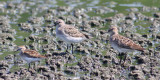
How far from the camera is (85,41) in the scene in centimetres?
2003

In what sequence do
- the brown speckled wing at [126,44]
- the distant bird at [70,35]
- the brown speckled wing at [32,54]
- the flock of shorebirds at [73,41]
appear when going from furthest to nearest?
the distant bird at [70,35]
the brown speckled wing at [126,44]
the flock of shorebirds at [73,41]
the brown speckled wing at [32,54]

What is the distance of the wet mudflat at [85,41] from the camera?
15883 mm

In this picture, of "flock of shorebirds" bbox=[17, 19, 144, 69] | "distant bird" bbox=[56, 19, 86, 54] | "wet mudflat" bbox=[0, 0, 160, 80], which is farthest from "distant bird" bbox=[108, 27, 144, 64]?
"distant bird" bbox=[56, 19, 86, 54]

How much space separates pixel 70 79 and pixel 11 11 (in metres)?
11.2

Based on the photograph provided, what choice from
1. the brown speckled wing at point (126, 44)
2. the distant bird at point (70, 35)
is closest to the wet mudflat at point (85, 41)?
the distant bird at point (70, 35)

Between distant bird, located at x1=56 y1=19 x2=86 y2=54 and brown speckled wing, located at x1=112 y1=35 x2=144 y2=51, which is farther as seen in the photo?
distant bird, located at x1=56 y1=19 x2=86 y2=54

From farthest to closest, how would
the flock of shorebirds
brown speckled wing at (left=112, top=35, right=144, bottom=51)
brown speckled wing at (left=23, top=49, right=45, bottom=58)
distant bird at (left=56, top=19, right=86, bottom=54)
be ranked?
distant bird at (left=56, top=19, right=86, bottom=54)
brown speckled wing at (left=112, top=35, right=144, bottom=51)
the flock of shorebirds
brown speckled wing at (left=23, top=49, right=45, bottom=58)

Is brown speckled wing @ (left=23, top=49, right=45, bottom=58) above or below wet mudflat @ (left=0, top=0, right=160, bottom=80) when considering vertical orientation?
above

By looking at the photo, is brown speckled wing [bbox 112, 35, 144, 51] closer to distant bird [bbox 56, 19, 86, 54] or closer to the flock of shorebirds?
the flock of shorebirds

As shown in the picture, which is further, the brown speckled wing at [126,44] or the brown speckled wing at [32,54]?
the brown speckled wing at [126,44]

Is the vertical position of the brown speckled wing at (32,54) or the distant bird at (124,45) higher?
the brown speckled wing at (32,54)

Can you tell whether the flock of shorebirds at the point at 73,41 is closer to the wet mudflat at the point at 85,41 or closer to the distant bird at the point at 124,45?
the distant bird at the point at 124,45

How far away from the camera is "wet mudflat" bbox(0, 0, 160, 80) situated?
1588 centimetres

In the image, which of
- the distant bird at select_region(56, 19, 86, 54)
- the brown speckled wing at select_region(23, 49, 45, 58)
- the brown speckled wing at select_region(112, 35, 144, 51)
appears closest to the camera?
the brown speckled wing at select_region(23, 49, 45, 58)
